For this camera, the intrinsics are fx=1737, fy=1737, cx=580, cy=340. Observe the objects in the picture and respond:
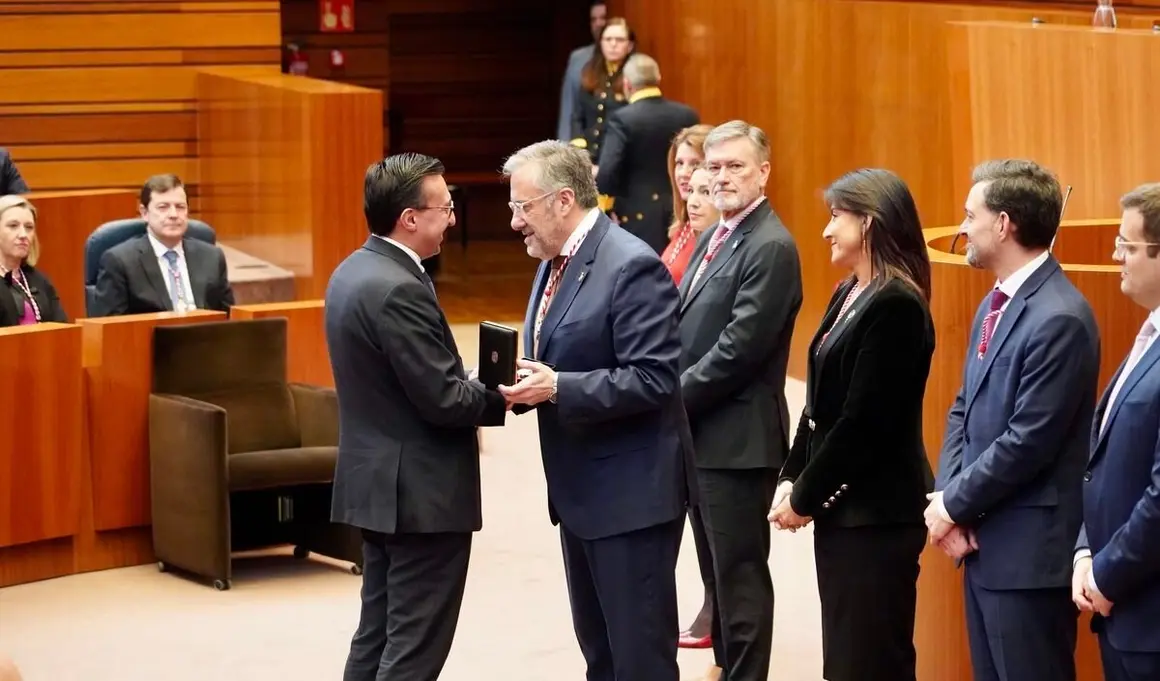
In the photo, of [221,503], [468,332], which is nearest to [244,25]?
[468,332]

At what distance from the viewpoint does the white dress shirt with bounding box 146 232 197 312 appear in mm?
7074

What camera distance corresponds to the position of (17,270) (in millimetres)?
6617

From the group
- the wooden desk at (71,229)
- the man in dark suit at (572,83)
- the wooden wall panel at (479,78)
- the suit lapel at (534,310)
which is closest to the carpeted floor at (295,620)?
the suit lapel at (534,310)

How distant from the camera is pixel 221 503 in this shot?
19.5 ft

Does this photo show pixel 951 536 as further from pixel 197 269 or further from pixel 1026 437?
pixel 197 269

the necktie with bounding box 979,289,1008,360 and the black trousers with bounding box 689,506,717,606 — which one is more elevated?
the necktie with bounding box 979,289,1008,360

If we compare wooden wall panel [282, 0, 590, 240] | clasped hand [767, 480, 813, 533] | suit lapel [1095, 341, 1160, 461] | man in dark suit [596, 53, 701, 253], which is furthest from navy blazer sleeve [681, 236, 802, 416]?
wooden wall panel [282, 0, 590, 240]

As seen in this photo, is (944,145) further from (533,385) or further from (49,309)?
(533,385)

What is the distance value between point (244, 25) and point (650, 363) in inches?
298

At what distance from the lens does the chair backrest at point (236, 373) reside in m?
6.23

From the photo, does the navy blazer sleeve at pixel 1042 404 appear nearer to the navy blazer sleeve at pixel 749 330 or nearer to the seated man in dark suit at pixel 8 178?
the navy blazer sleeve at pixel 749 330

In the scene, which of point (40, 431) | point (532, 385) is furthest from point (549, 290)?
point (40, 431)

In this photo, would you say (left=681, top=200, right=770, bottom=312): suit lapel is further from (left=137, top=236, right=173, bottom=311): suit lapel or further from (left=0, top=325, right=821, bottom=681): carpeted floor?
(left=137, top=236, right=173, bottom=311): suit lapel

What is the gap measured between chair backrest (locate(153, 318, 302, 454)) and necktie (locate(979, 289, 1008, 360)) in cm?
329
